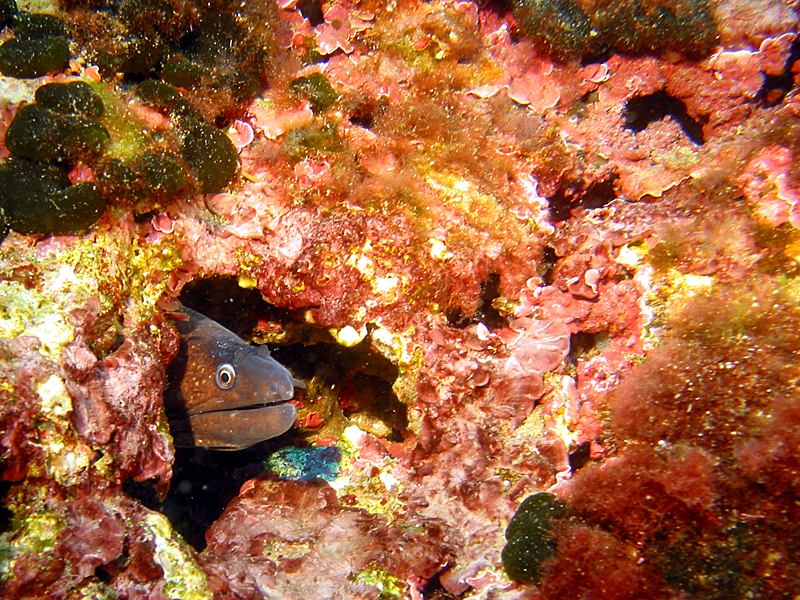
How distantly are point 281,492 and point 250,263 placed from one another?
1.79 m

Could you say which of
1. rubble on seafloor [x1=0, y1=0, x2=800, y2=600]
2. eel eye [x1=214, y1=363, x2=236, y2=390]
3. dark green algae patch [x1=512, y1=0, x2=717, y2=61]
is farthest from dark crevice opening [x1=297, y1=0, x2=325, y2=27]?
eel eye [x1=214, y1=363, x2=236, y2=390]

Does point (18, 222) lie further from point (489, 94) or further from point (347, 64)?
point (489, 94)

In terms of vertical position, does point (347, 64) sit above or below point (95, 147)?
above

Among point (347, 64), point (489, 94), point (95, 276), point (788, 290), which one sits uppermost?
point (489, 94)

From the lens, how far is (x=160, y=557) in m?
2.35

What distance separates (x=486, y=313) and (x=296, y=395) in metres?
2.12

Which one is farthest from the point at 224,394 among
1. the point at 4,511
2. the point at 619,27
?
the point at 619,27

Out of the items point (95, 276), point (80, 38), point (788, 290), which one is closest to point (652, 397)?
point (788, 290)

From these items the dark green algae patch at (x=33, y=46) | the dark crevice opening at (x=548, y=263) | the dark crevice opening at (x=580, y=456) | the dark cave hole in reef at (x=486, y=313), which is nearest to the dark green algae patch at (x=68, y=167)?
the dark green algae patch at (x=33, y=46)

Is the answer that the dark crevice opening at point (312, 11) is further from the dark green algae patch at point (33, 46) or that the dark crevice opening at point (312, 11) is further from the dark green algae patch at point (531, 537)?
the dark green algae patch at point (531, 537)

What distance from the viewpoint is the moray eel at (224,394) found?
3146mm

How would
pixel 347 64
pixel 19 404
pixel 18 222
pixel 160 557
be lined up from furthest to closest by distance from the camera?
pixel 347 64 < pixel 18 222 < pixel 160 557 < pixel 19 404

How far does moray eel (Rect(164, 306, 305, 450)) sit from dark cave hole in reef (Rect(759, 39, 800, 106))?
15.9 ft

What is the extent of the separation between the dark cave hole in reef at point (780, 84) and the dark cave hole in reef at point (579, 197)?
5.11 feet
